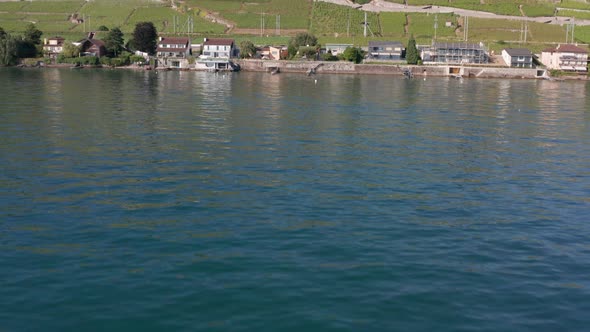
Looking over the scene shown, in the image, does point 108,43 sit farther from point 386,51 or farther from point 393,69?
point 393,69

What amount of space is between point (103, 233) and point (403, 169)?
1576cm

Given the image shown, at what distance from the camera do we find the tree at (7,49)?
112938mm

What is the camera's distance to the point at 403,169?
30.1 m

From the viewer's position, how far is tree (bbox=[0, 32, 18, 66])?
371 feet

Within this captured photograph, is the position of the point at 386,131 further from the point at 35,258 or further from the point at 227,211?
the point at 35,258

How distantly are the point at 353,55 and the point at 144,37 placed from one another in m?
42.3

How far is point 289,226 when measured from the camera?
2075cm

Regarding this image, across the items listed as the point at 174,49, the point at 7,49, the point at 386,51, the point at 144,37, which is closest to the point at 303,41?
the point at 386,51

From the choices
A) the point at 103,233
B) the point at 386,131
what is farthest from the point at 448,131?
the point at 103,233

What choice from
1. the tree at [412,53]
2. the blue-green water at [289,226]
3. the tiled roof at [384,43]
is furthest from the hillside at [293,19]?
the blue-green water at [289,226]

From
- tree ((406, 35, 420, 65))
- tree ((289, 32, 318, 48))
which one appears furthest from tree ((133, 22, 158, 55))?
tree ((406, 35, 420, 65))

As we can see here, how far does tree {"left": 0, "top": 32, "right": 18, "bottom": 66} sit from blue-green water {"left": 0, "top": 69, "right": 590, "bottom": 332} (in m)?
77.6

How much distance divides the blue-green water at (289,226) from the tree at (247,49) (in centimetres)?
8054

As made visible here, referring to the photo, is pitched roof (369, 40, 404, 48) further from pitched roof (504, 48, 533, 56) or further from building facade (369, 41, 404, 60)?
pitched roof (504, 48, 533, 56)
